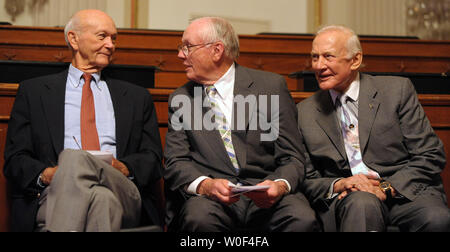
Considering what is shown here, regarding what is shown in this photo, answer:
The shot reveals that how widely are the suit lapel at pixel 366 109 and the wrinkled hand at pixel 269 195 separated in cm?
47

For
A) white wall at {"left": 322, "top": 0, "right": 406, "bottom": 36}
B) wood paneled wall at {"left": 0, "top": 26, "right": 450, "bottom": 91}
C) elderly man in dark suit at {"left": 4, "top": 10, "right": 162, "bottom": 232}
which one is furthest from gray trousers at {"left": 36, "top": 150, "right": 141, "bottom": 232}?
white wall at {"left": 322, "top": 0, "right": 406, "bottom": 36}

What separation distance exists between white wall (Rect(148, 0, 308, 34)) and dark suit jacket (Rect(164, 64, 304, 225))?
12.2ft

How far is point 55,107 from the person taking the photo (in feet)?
7.39

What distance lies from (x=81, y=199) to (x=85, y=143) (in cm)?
63

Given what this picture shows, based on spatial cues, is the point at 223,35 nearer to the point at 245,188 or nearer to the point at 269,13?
the point at 245,188

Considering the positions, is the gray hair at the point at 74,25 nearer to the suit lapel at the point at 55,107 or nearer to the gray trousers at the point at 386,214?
the suit lapel at the point at 55,107

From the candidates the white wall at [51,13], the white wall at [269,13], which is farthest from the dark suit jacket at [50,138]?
the white wall at [269,13]

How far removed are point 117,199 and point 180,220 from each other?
319 millimetres

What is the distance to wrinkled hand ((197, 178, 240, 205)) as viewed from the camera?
1.89 m

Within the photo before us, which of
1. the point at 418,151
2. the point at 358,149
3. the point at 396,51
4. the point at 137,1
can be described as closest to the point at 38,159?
the point at 358,149

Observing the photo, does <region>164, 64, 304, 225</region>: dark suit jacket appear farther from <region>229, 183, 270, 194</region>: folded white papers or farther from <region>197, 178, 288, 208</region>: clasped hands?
<region>229, 183, 270, 194</region>: folded white papers

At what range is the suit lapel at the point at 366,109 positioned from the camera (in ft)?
7.18

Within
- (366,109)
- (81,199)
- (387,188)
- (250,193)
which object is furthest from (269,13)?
(81,199)

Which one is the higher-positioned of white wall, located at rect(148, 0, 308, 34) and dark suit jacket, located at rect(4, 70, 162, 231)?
white wall, located at rect(148, 0, 308, 34)
